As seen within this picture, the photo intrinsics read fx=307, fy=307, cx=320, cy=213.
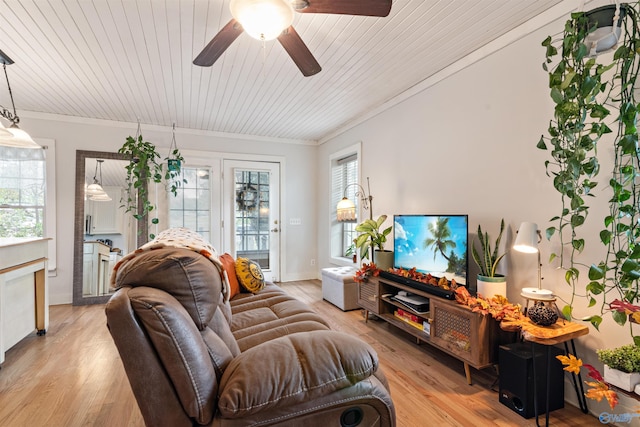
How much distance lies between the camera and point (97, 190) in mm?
4098

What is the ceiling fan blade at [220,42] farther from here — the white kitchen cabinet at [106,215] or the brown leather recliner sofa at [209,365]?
the white kitchen cabinet at [106,215]

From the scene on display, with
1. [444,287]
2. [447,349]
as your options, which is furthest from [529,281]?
[447,349]

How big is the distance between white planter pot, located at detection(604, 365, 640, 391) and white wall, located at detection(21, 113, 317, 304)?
424 cm

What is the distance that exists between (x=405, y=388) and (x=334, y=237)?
300cm

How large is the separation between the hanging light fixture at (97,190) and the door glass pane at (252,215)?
1.76 meters

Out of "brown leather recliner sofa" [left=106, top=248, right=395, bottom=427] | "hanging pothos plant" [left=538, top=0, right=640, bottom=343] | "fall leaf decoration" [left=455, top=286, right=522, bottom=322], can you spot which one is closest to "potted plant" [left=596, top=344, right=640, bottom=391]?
"hanging pothos plant" [left=538, top=0, right=640, bottom=343]

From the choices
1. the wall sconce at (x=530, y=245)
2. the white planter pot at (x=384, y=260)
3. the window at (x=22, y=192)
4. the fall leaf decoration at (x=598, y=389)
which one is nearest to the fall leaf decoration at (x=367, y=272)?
the white planter pot at (x=384, y=260)

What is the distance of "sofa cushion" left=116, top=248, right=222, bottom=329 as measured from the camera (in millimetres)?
1031

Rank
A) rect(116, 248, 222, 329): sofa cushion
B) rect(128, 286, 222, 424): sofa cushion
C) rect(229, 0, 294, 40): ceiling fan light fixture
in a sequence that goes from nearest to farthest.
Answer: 1. rect(128, 286, 222, 424): sofa cushion
2. rect(116, 248, 222, 329): sofa cushion
3. rect(229, 0, 294, 40): ceiling fan light fixture

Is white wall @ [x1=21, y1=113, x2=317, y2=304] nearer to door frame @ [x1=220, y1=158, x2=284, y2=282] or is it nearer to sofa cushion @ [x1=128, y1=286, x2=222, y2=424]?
door frame @ [x1=220, y1=158, x2=284, y2=282]

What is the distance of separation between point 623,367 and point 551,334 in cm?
28

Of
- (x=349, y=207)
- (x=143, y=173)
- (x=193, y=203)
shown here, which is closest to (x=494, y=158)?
(x=349, y=207)

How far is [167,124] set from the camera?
445cm

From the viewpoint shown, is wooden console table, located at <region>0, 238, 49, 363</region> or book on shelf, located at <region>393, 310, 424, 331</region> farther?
book on shelf, located at <region>393, 310, 424, 331</region>
